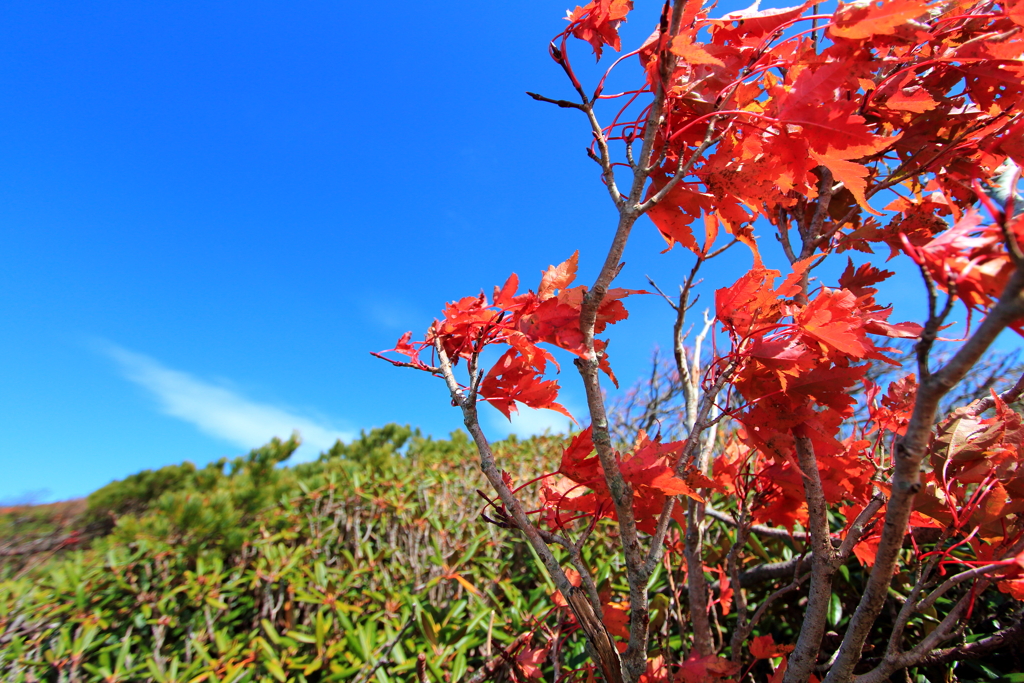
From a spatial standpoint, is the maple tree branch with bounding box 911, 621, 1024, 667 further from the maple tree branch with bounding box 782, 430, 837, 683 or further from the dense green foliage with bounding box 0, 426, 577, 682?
the dense green foliage with bounding box 0, 426, 577, 682

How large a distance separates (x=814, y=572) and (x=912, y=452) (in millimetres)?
498

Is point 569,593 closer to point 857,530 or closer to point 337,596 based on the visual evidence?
point 857,530

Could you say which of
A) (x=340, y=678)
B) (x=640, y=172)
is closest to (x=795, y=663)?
(x=640, y=172)

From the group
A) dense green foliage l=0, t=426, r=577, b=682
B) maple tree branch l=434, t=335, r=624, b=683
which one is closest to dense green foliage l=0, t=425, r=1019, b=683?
dense green foliage l=0, t=426, r=577, b=682

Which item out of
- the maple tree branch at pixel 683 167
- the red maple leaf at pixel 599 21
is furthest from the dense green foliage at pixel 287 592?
the red maple leaf at pixel 599 21

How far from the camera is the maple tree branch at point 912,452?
488 millimetres

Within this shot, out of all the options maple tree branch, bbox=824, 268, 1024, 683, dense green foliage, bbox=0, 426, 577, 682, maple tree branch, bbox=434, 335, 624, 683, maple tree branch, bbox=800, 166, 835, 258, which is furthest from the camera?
dense green foliage, bbox=0, 426, 577, 682

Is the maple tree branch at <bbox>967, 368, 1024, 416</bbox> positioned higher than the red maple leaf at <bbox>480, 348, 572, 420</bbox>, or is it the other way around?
the red maple leaf at <bbox>480, 348, 572, 420</bbox>

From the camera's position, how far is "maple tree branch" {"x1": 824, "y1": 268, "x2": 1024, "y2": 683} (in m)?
0.49

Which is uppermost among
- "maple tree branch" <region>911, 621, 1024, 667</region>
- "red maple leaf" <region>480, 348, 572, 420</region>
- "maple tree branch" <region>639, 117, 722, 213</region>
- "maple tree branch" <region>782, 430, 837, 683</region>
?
"maple tree branch" <region>639, 117, 722, 213</region>

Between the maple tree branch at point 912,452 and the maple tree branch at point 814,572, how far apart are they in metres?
0.06

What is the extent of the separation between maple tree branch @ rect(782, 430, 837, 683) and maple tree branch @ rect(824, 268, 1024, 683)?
6 cm

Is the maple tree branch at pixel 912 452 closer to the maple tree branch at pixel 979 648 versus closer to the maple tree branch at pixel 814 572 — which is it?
the maple tree branch at pixel 814 572

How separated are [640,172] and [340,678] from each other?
1.95 meters
